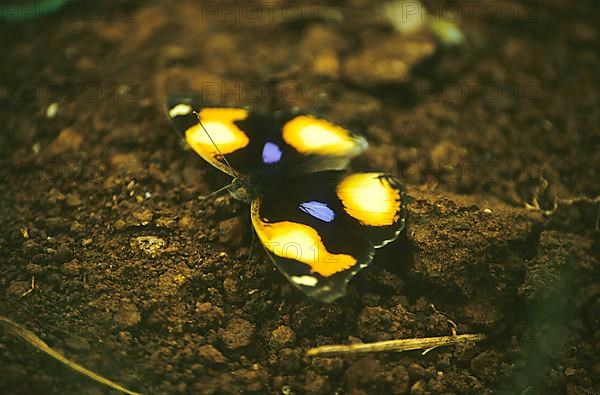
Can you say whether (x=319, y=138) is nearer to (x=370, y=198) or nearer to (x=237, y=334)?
(x=370, y=198)

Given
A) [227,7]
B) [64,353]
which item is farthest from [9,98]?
[64,353]

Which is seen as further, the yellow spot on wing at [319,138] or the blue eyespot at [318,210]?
the yellow spot on wing at [319,138]

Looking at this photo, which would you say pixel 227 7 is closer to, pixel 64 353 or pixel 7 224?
pixel 7 224

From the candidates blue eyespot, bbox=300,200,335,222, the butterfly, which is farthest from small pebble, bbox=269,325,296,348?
blue eyespot, bbox=300,200,335,222

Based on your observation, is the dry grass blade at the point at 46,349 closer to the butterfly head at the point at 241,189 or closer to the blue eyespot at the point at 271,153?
the butterfly head at the point at 241,189

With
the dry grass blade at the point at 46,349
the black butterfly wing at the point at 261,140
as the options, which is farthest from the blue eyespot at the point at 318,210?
the dry grass blade at the point at 46,349

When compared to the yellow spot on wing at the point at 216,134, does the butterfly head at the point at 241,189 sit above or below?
below

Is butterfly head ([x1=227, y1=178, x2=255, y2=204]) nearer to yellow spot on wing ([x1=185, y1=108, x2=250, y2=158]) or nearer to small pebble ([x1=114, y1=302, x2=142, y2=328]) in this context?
yellow spot on wing ([x1=185, y1=108, x2=250, y2=158])

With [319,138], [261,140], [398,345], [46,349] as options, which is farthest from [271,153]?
[46,349]
